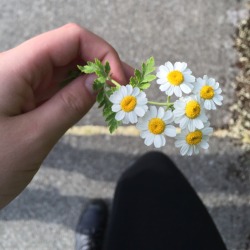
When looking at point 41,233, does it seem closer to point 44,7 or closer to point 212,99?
point 44,7

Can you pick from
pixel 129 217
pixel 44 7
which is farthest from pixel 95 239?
pixel 44 7

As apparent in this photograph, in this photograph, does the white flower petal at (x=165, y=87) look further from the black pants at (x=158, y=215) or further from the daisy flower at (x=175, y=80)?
the black pants at (x=158, y=215)

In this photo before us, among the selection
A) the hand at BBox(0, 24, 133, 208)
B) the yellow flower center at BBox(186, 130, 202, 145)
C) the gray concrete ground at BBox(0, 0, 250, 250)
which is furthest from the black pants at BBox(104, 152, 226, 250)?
the yellow flower center at BBox(186, 130, 202, 145)

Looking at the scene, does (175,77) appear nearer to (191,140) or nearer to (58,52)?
(191,140)

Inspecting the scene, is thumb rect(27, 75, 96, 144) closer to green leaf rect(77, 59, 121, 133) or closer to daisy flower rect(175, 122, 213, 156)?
green leaf rect(77, 59, 121, 133)

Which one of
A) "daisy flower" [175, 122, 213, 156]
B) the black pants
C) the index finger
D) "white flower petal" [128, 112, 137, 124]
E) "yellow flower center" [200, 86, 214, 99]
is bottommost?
the black pants

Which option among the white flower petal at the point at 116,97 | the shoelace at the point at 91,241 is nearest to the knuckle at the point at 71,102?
the white flower petal at the point at 116,97
